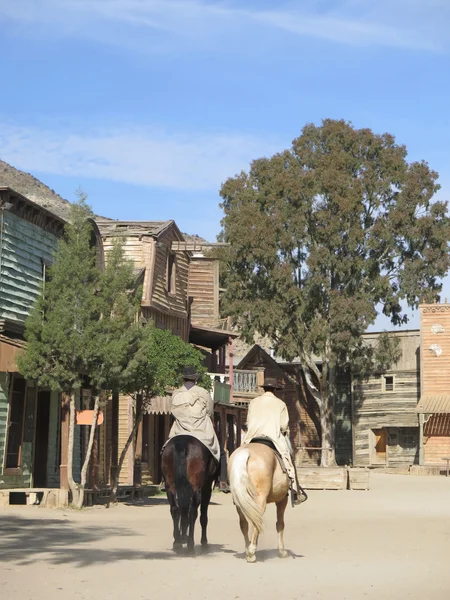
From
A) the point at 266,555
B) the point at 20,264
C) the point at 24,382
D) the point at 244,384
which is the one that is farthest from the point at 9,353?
the point at 244,384

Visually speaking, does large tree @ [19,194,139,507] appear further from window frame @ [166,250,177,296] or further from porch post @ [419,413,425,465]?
porch post @ [419,413,425,465]

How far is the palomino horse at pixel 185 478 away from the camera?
1274 centimetres

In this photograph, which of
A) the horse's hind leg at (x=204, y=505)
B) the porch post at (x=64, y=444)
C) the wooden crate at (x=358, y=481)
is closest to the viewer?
the horse's hind leg at (x=204, y=505)

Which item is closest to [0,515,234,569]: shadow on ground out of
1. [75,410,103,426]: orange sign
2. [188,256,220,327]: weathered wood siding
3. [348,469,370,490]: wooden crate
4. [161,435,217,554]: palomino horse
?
[161,435,217,554]: palomino horse

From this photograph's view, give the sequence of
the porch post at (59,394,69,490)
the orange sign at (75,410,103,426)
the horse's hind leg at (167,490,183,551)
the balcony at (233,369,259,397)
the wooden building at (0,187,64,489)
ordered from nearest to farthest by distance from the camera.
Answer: the horse's hind leg at (167,490,183,551) → the porch post at (59,394,69,490) → the orange sign at (75,410,103,426) → the wooden building at (0,187,64,489) → the balcony at (233,369,259,397)

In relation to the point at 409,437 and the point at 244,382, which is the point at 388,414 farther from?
the point at 244,382

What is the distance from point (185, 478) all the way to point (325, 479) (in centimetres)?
2205

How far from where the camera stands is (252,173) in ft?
181

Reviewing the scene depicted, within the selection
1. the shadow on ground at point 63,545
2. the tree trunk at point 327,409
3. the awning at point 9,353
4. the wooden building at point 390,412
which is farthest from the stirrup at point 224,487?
the wooden building at point 390,412

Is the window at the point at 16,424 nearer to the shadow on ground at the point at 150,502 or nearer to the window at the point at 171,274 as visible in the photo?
the shadow on ground at the point at 150,502

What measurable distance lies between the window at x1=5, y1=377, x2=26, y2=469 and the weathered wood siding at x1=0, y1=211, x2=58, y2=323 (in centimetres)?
154

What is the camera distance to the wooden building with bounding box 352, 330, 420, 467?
188ft

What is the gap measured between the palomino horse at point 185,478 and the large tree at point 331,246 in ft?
121

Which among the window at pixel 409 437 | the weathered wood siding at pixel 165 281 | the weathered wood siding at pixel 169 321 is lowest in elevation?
the window at pixel 409 437
